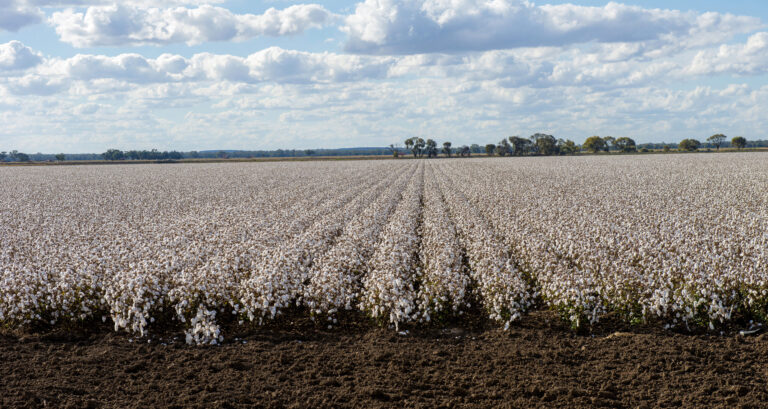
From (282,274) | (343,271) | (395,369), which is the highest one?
(282,274)

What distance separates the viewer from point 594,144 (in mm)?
186875

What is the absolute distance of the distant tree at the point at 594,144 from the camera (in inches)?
7303

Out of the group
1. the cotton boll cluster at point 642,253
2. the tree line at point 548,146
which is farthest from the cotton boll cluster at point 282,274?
the tree line at point 548,146

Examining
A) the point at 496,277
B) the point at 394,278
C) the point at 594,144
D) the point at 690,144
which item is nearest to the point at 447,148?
the point at 594,144

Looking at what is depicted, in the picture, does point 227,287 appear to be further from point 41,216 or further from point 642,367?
point 41,216

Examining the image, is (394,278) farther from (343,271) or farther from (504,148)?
(504,148)

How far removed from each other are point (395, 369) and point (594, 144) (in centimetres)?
19405

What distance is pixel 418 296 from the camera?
408 inches

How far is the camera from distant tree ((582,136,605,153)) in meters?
186

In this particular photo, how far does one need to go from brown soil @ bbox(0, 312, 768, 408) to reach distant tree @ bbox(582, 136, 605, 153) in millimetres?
189136

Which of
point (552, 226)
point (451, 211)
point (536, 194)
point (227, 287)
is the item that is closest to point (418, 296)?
point (227, 287)

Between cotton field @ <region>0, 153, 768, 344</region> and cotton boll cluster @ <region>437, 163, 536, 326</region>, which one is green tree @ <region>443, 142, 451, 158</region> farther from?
cotton boll cluster @ <region>437, 163, 536, 326</region>

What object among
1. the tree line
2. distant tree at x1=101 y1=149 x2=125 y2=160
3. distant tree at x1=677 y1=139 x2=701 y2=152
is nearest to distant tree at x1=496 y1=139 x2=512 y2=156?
the tree line

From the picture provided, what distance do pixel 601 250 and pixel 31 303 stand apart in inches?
471
